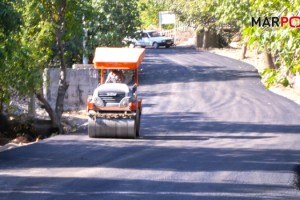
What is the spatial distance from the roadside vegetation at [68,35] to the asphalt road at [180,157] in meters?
2.29

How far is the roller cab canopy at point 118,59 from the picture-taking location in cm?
2302

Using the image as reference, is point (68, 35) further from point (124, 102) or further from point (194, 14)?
point (194, 14)

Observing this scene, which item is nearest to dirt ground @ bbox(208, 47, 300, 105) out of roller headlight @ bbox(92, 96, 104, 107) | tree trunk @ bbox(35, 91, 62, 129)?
tree trunk @ bbox(35, 91, 62, 129)

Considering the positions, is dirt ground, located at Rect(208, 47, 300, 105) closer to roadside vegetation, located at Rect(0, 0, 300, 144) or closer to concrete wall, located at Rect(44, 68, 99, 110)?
roadside vegetation, located at Rect(0, 0, 300, 144)

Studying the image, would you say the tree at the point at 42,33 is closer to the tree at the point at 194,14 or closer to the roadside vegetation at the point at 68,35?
the roadside vegetation at the point at 68,35

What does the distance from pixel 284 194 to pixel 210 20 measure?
1776 inches

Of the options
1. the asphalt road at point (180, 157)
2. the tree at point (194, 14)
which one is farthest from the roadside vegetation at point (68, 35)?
the tree at point (194, 14)

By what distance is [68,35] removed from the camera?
2558 centimetres

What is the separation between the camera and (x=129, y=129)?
74.6 feet

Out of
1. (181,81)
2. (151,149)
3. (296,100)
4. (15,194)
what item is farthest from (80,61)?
(15,194)

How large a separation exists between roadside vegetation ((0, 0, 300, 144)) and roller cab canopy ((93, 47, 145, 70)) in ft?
6.78

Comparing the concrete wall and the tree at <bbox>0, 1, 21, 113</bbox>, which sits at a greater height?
the tree at <bbox>0, 1, 21, 113</bbox>

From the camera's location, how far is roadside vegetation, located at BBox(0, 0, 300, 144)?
12180 mm

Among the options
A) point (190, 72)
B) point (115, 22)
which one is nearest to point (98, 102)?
point (115, 22)
